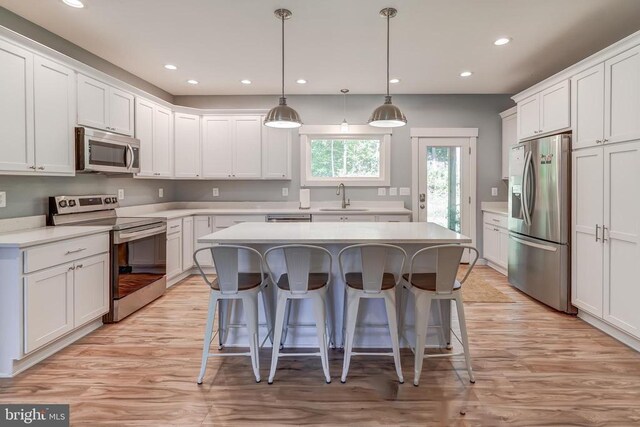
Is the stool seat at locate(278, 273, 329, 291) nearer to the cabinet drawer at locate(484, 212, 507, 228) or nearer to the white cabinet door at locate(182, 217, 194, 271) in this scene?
the white cabinet door at locate(182, 217, 194, 271)

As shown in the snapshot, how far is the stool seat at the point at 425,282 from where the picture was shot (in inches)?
83.3

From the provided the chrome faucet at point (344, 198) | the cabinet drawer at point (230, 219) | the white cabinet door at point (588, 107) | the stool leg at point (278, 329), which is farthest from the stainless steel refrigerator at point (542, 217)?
the cabinet drawer at point (230, 219)

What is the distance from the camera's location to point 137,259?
3.35 metres

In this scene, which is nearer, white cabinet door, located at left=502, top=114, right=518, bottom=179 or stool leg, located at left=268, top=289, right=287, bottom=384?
stool leg, located at left=268, top=289, right=287, bottom=384

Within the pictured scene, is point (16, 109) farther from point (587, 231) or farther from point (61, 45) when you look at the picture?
point (587, 231)

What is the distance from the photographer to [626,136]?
2.58 m

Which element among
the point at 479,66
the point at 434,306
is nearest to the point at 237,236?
the point at 434,306

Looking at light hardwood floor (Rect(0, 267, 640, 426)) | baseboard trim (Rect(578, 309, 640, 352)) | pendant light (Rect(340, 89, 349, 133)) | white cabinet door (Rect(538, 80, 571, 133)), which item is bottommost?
light hardwood floor (Rect(0, 267, 640, 426))

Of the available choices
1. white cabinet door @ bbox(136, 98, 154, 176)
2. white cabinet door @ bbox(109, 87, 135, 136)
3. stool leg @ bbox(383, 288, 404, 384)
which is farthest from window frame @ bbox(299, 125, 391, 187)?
stool leg @ bbox(383, 288, 404, 384)

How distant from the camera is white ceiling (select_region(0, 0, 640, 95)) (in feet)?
8.93

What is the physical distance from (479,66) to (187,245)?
13.7 feet

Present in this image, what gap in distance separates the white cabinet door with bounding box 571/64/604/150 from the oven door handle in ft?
13.5

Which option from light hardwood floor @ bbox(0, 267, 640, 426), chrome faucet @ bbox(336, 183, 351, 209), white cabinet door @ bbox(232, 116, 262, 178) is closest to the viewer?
light hardwood floor @ bbox(0, 267, 640, 426)

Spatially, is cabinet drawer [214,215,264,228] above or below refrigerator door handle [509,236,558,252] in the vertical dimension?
A: above
